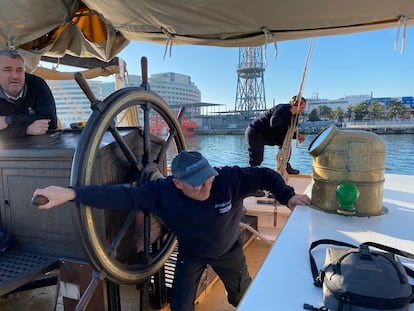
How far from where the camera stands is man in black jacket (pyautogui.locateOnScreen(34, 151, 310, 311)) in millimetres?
1287

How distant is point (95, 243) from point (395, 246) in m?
0.95

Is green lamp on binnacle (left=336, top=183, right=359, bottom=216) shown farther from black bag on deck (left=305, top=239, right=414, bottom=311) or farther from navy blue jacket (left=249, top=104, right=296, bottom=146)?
navy blue jacket (left=249, top=104, right=296, bottom=146)

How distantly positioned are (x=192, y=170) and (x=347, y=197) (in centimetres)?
57

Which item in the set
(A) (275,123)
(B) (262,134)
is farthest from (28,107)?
(B) (262,134)

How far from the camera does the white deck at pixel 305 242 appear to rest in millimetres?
662

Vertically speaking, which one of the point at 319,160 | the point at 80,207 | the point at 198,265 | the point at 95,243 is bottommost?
the point at 198,265

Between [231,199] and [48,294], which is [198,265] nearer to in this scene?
[231,199]

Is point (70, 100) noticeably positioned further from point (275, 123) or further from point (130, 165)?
point (130, 165)

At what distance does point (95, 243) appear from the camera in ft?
3.74

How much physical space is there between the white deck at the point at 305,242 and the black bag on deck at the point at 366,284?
7cm

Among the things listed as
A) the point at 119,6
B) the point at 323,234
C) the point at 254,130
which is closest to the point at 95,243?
the point at 323,234

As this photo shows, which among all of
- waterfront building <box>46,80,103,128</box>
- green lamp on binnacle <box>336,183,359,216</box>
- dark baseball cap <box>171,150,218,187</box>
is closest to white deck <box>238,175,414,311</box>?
green lamp on binnacle <box>336,183,359,216</box>

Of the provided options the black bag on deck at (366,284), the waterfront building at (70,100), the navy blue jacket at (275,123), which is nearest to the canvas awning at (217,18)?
the black bag on deck at (366,284)

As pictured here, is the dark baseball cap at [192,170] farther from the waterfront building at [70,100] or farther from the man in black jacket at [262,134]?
the waterfront building at [70,100]
